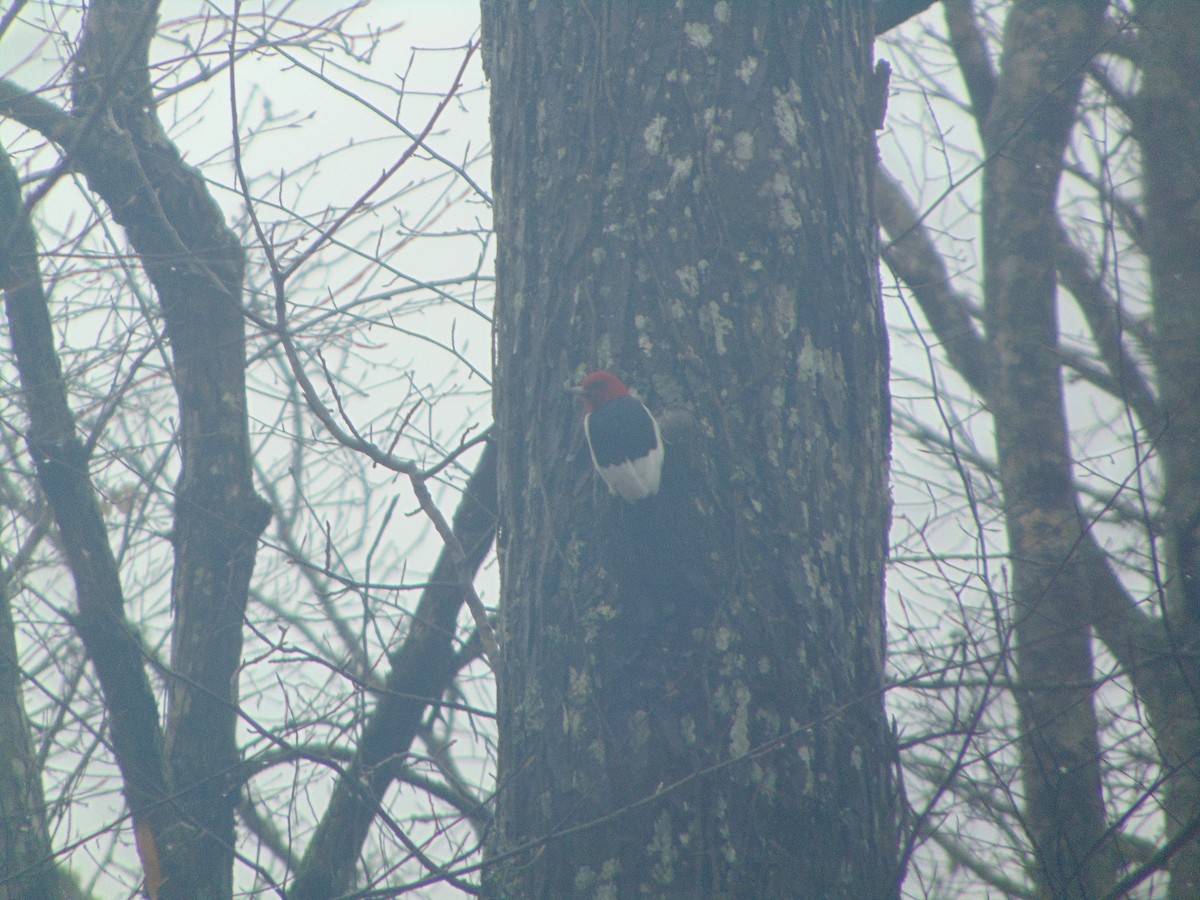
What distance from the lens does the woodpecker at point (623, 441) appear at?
2.59 metres

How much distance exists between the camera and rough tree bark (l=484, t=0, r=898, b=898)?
229 cm

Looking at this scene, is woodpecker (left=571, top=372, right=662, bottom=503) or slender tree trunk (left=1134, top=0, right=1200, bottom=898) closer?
woodpecker (left=571, top=372, right=662, bottom=503)

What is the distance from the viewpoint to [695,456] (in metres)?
2.61

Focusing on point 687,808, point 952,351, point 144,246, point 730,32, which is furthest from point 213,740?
point 952,351

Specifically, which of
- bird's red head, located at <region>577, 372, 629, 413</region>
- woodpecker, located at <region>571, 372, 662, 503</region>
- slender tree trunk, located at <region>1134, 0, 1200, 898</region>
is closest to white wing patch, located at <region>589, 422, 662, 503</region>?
woodpecker, located at <region>571, 372, 662, 503</region>

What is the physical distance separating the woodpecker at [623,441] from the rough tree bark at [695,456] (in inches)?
1.8

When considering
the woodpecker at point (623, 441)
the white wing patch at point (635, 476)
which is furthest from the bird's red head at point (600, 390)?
the white wing patch at point (635, 476)

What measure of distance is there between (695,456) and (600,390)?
0.31 metres

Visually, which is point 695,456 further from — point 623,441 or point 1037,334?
point 1037,334

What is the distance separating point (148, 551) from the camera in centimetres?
709

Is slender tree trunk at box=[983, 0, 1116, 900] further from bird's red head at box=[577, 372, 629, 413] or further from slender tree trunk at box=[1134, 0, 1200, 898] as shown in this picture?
bird's red head at box=[577, 372, 629, 413]

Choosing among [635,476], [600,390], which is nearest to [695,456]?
[635,476]

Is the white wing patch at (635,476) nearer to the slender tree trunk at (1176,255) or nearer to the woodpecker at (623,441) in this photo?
the woodpecker at (623,441)

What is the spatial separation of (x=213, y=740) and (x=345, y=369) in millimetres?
4490
